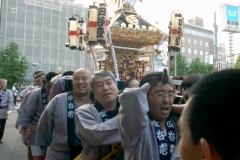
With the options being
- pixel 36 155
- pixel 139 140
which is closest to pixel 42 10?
pixel 36 155

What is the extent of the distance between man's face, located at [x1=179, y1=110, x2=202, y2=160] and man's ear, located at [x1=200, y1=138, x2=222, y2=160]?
0.12 feet

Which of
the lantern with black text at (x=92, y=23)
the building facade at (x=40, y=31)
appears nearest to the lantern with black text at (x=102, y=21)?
the lantern with black text at (x=92, y=23)

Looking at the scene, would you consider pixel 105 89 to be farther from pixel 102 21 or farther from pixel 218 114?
pixel 102 21

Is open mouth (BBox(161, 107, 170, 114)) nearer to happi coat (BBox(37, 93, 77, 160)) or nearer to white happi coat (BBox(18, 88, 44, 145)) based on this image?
happi coat (BBox(37, 93, 77, 160))

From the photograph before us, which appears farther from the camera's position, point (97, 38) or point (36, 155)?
point (97, 38)

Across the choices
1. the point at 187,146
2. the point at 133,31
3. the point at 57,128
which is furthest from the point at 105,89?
the point at 133,31

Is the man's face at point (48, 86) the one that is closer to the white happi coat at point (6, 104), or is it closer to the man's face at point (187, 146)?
the white happi coat at point (6, 104)

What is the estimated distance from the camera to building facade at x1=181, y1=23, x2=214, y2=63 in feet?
213

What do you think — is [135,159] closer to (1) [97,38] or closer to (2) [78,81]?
(2) [78,81]

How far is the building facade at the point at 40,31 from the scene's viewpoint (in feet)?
102

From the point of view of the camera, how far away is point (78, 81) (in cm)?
316

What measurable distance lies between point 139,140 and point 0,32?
32042 mm

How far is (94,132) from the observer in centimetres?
208

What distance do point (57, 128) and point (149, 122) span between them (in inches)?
54.2
